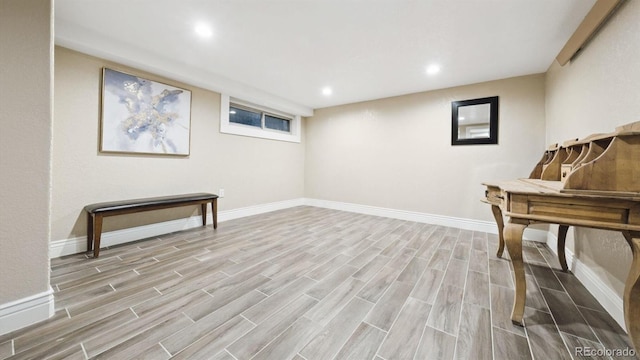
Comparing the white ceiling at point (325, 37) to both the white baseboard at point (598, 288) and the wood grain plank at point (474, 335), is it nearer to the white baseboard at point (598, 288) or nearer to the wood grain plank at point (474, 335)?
the white baseboard at point (598, 288)

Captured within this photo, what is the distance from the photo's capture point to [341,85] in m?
3.57

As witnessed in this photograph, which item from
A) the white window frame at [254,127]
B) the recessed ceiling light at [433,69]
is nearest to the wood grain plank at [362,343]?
the recessed ceiling light at [433,69]

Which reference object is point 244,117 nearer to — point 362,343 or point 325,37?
point 325,37

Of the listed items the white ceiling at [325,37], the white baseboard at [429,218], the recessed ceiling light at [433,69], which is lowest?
the white baseboard at [429,218]

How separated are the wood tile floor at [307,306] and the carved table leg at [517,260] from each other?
0.08 meters

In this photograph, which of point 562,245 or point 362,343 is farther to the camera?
point 562,245

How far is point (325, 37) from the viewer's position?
7.30 feet

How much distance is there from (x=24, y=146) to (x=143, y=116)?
166 cm

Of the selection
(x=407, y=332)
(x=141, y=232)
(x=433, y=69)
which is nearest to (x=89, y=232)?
(x=141, y=232)

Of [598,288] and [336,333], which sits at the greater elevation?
[598,288]

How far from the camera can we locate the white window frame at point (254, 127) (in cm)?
364

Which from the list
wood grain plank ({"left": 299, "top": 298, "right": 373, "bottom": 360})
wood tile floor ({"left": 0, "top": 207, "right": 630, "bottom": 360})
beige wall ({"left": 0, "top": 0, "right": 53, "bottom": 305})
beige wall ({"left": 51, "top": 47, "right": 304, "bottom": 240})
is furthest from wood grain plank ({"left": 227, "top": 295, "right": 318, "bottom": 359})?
beige wall ({"left": 51, "top": 47, "right": 304, "bottom": 240})

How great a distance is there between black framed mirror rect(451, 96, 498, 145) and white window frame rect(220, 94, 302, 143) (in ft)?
10.2

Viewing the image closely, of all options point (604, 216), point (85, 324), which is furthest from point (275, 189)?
point (604, 216)
